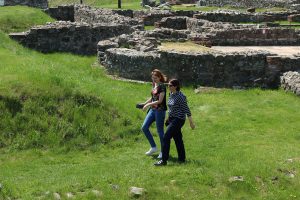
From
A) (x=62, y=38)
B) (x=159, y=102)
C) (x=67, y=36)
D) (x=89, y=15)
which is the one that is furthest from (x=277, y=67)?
(x=89, y=15)

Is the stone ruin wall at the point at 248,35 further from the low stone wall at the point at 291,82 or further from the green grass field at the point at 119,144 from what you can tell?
the green grass field at the point at 119,144

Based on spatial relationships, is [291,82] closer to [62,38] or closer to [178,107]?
[178,107]

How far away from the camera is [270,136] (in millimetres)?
14742

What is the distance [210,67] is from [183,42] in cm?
629

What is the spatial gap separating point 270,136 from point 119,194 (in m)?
5.71

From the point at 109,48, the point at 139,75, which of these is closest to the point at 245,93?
the point at 139,75

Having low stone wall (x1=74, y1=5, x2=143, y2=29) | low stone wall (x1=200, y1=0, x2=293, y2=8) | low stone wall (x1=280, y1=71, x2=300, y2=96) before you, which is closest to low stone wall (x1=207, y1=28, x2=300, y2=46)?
low stone wall (x1=74, y1=5, x2=143, y2=29)

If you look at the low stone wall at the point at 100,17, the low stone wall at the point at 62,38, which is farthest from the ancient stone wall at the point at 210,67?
the low stone wall at the point at 100,17

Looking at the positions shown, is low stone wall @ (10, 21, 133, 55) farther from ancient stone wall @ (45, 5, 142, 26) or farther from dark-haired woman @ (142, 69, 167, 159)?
dark-haired woman @ (142, 69, 167, 159)

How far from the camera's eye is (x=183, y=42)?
25906 millimetres

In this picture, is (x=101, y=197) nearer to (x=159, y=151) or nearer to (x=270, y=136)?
(x=159, y=151)

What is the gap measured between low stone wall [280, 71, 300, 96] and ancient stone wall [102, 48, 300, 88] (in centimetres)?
48

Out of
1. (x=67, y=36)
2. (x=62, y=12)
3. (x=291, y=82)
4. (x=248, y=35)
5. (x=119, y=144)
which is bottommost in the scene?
(x=119, y=144)

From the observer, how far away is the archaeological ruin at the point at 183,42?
1989 cm
